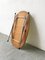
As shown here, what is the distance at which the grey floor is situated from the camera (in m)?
2.86

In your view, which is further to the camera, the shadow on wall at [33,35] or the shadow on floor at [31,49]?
the shadow on wall at [33,35]

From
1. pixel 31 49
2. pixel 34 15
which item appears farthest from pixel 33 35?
pixel 34 15

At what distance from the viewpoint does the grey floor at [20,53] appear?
2.86 meters

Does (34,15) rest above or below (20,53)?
above

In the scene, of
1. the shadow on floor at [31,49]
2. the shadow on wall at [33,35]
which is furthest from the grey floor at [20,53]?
the shadow on wall at [33,35]

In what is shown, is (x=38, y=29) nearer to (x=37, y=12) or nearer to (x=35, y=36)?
(x=35, y=36)

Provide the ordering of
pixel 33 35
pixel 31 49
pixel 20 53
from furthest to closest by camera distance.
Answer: pixel 33 35 → pixel 31 49 → pixel 20 53

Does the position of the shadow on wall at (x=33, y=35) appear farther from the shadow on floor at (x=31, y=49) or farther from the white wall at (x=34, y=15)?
the shadow on floor at (x=31, y=49)

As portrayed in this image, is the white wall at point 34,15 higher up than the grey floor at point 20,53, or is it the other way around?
the white wall at point 34,15

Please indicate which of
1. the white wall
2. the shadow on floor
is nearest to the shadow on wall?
the white wall

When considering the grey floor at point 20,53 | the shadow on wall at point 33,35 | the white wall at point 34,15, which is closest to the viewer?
the grey floor at point 20,53

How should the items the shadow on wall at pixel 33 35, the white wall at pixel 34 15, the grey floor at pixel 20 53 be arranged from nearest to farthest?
1. the grey floor at pixel 20 53
2. the white wall at pixel 34 15
3. the shadow on wall at pixel 33 35

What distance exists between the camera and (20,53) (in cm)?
306

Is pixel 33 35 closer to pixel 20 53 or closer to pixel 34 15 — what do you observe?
pixel 34 15
